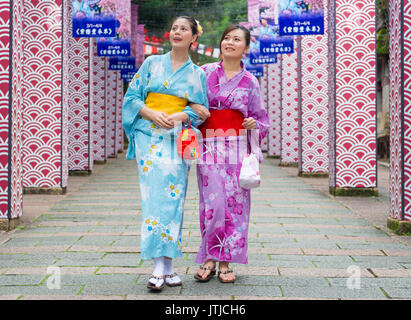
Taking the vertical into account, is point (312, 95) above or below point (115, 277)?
above

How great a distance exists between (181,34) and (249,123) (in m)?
0.77

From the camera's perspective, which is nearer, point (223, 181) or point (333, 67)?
point (223, 181)

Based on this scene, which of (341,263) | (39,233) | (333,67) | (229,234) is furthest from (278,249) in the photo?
(333,67)

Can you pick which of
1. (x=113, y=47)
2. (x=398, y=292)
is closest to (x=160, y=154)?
(x=398, y=292)

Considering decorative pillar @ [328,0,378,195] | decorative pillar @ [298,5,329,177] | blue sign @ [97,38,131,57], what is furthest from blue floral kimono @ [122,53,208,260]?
blue sign @ [97,38,131,57]

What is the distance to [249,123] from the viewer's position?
4.02 meters

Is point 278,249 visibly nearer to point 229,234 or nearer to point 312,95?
point 229,234

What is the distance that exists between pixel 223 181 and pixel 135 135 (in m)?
0.69

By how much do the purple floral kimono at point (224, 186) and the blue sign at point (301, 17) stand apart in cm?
593

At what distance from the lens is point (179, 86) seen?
12.7ft

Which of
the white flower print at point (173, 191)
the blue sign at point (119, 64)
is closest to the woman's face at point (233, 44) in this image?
the white flower print at point (173, 191)

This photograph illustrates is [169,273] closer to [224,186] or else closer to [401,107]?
[224,186]

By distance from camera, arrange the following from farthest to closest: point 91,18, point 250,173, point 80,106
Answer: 1. point 80,106
2. point 91,18
3. point 250,173

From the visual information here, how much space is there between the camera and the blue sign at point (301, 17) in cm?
952
